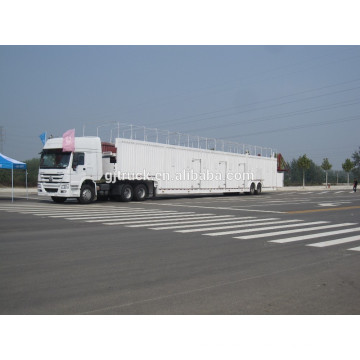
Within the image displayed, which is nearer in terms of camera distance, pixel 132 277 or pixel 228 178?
pixel 132 277

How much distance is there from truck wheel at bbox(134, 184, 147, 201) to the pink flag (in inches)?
207

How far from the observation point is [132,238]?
→ 1000cm

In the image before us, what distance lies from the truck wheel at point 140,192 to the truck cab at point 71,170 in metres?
3.02

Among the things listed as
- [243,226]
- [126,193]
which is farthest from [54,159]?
A: [243,226]

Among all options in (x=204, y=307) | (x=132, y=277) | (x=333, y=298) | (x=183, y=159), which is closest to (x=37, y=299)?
(x=132, y=277)

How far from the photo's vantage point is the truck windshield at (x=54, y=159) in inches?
866

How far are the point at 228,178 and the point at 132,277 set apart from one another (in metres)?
27.8

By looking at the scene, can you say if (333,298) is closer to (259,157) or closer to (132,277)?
(132,277)

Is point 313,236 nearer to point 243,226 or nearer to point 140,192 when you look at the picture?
point 243,226

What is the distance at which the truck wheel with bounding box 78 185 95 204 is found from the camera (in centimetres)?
2236

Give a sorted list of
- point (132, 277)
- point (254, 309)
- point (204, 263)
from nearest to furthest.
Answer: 1. point (254, 309)
2. point (132, 277)
3. point (204, 263)

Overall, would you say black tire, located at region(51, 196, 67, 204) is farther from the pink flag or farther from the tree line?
the tree line

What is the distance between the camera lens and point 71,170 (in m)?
21.8

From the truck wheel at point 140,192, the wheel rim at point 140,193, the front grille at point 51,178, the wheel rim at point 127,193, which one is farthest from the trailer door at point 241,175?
the front grille at point 51,178
